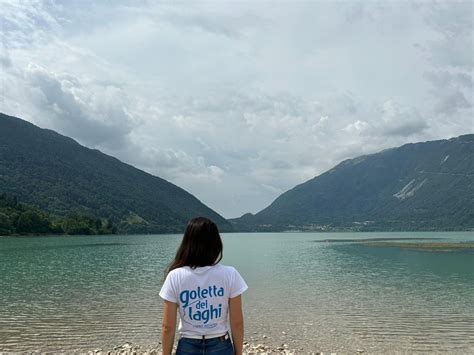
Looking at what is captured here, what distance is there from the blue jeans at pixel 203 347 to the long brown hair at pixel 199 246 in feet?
3.16

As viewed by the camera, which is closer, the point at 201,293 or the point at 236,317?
the point at 201,293

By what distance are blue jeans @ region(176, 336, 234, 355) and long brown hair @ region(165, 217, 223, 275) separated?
3.16ft

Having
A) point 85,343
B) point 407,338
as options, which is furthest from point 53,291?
point 407,338

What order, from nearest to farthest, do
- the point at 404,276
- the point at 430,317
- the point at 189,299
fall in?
the point at 189,299 → the point at 430,317 → the point at 404,276

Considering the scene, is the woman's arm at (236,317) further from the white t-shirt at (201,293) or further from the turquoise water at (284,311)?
the turquoise water at (284,311)

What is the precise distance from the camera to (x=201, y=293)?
5629mm

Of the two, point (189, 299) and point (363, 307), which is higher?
point (189, 299)

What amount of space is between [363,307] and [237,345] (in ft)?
74.7

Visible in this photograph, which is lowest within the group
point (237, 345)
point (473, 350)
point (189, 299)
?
point (473, 350)

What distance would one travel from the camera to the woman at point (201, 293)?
5598mm

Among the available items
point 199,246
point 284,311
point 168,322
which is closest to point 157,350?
point 284,311

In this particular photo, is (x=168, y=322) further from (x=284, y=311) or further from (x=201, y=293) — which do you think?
(x=284, y=311)

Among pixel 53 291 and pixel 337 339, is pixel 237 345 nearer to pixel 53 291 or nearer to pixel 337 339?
pixel 337 339

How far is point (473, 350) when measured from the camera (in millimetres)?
17094
